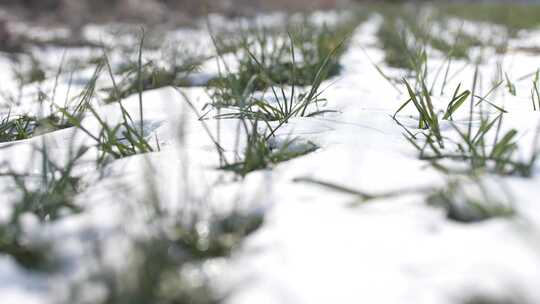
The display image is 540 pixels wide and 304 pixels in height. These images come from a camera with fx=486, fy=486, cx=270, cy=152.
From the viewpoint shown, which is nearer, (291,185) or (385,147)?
(291,185)

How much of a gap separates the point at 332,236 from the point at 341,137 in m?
0.42

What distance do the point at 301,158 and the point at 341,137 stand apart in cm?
14

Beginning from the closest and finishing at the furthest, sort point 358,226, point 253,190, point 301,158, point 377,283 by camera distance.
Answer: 1. point 377,283
2. point 358,226
3. point 253,190
4. point 301,158

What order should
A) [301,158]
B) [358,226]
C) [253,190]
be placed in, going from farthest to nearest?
1. [301,158]
2. [253,190]
3. [358,226]

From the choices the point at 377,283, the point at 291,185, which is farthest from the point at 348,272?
the point at 291,185

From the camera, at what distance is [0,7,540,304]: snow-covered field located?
1.99 ft

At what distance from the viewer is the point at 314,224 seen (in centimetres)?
74

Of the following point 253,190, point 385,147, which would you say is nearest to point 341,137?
point 385,147

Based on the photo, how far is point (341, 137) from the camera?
3.57 feet

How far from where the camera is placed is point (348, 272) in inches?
24.9

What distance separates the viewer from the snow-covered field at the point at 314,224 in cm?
61

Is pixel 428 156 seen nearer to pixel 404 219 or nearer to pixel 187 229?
pixel 404 219

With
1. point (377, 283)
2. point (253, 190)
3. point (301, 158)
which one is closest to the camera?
point (377, 283)

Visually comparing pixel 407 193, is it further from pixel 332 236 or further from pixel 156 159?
pixel 156 159
